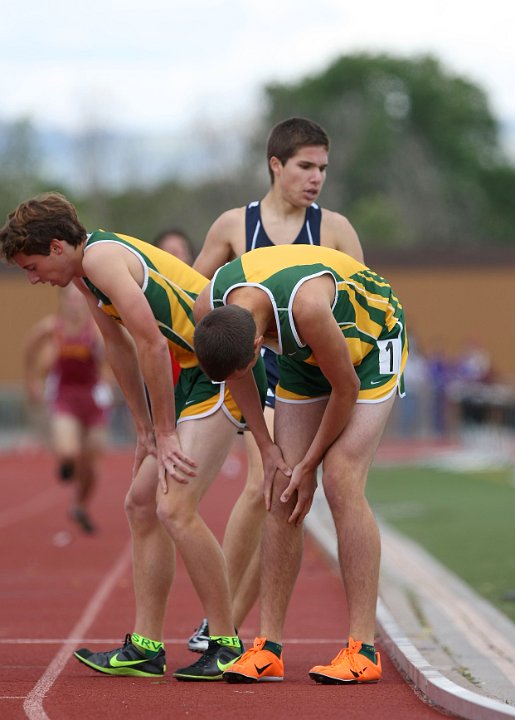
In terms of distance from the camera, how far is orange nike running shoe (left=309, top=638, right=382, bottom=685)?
19.7ft

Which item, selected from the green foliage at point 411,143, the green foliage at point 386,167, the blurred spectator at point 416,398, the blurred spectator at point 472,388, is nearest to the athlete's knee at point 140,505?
the blurred spectator at point 472,388

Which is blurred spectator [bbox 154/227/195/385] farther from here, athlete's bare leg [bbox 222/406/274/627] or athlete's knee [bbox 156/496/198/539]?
athlete's knee [bbox 156/496/198/539]

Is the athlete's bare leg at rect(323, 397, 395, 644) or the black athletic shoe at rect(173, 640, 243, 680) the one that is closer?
the athlete's bare leg at rect(323, 397, 395, 644)

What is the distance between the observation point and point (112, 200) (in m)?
69.9

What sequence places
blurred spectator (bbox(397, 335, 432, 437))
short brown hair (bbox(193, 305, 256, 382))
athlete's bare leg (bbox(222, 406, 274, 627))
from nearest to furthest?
short brown hair (bbox(193, 305, 256, 382)) → athlete's bare leg (bbox(222, 406, 274, 627)) → blurred spectator (bbox(397, 335, 432, 437))

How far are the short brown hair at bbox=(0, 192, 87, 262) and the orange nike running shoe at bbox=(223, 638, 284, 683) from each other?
6.00 feet

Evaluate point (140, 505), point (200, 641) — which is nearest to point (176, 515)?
point (140, 505)

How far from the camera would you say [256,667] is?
20.0ft

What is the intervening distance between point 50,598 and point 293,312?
14.2 ft

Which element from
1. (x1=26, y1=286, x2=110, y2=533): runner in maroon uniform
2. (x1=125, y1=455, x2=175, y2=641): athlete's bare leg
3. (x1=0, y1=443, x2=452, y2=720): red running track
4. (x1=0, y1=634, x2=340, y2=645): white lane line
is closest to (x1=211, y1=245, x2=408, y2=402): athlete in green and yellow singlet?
(x1=125, y1=455, x2=175, y2=641): athlete's bare leg

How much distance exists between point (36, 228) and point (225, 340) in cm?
111

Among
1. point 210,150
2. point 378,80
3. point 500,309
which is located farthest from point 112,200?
point 500,309

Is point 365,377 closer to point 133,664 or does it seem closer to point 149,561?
point 149,561

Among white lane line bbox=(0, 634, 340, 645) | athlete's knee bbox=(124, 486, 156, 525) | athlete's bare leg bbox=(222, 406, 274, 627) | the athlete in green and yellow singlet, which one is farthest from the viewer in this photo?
white lane line bbox=(0, 634, 340, 645)
